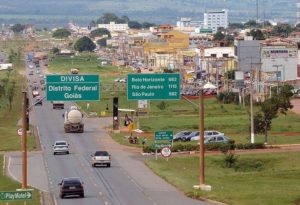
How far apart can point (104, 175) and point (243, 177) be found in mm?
8178

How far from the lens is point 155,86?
55250mm

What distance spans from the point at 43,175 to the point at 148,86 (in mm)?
10293

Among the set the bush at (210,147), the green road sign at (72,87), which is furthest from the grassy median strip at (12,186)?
the bush at (210,147)

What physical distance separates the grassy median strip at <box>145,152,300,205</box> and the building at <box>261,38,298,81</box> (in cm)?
9091

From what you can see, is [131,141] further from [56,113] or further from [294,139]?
[56,113]

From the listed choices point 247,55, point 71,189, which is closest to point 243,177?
point 71,189

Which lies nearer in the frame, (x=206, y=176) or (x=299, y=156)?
(x=206, y=176)

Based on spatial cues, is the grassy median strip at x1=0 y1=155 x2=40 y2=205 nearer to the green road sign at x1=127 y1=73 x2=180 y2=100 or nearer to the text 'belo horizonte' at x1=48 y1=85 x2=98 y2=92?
the text 'belo horizonte' at x1=48 y1=85 x2=98 y2=92

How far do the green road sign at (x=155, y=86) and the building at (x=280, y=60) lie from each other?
103 metres

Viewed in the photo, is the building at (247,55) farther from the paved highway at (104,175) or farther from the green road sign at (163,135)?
the green road sign at (163,135)

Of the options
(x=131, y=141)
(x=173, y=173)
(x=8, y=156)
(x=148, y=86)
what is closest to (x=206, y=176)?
(x=173, y=173)

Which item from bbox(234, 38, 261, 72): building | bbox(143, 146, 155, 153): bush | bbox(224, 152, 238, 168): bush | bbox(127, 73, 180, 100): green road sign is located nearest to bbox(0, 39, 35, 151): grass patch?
bbox(143, 146, 155, 153): bush

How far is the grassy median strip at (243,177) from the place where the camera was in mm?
48812

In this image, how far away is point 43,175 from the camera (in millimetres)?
62438
